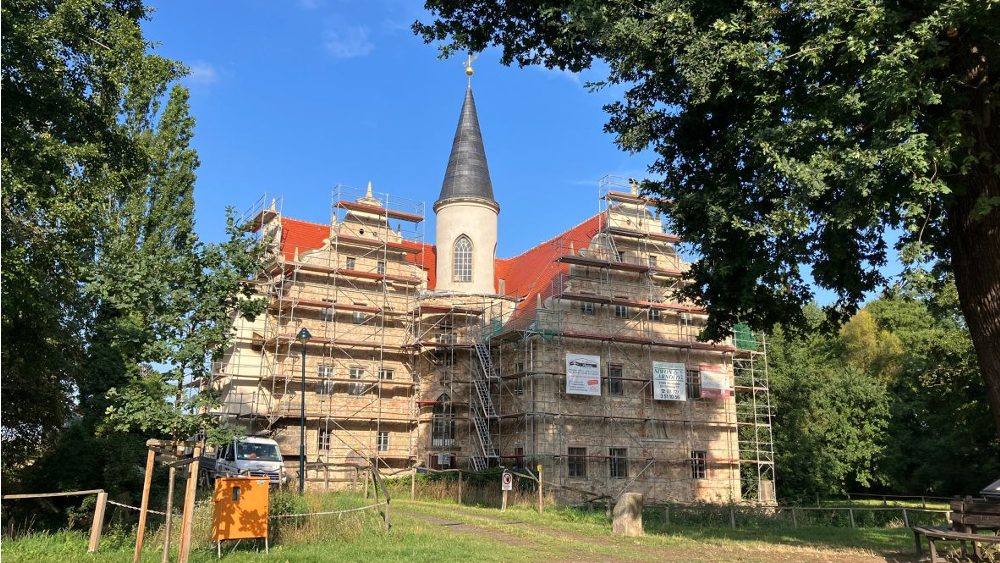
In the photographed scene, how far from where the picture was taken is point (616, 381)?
3394 centimetres

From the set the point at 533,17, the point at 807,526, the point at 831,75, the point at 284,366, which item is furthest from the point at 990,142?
the point at 284,366

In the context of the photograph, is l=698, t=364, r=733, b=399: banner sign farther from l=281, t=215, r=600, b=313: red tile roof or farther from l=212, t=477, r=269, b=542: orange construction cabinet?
l=212, t=477, r=269, b=542: orange construction cabinet

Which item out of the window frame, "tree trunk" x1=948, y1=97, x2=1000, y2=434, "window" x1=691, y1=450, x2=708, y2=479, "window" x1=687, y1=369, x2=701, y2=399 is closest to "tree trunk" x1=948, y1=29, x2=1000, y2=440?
"tree trunk" x1=948, y1=97, x2=1000, y2=434

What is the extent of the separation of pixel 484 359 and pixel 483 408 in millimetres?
2403

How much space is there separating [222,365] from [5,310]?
21529 millimetres

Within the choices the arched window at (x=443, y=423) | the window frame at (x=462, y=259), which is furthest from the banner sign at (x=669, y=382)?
the window frame at (x=462, y=259)

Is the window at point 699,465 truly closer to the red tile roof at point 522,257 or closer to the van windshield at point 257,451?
the red tile roof at point 522,257

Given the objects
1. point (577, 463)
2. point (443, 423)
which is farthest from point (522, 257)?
point (577, 463)

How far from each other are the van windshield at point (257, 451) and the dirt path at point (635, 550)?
10.3m

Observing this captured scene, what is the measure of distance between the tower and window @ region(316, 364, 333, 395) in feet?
Answer: 21.7

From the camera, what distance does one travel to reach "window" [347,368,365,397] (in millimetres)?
33844

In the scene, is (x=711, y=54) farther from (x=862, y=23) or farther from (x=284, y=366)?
(x=284, y=366)

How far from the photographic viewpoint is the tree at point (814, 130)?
34.7 ft

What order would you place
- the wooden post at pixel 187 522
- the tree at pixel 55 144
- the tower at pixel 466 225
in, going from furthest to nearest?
1. the tower at pixel 466 225
2. the tree at pixel 55 144
3. the wooden post at pixel 187 522
